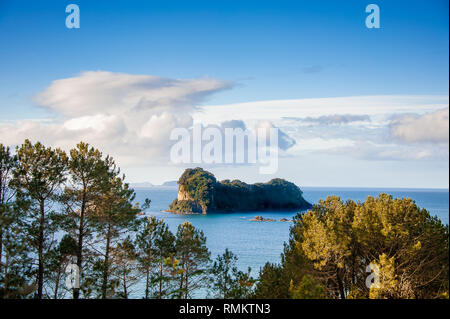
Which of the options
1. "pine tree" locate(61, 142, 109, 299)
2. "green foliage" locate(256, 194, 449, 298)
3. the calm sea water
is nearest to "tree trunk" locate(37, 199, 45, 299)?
"pine tree" locate(61, 142, 109, 299)

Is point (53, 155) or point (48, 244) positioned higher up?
point (53, 155)

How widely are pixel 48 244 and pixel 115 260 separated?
2.24 m

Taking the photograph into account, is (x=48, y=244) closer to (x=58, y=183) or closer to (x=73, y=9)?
(x=58, y=183)

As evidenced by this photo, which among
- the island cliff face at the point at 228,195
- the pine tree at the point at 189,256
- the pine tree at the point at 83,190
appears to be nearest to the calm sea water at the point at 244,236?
the island cliff face at the point at 228,195

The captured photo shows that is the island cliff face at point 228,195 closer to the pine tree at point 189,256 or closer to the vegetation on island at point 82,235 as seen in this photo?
the pine tree at point 189,256

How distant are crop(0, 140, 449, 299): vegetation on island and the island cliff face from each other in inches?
2228

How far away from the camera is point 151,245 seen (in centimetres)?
1322

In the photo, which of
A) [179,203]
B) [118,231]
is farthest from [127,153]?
[179,203]

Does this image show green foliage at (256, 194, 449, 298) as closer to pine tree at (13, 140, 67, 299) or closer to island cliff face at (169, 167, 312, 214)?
pine tree at (13, 140, 67, 299)

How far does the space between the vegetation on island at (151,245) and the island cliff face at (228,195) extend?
186 feet

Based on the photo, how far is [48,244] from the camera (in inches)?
473

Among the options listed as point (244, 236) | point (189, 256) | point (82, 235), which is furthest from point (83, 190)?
point (244, 236)

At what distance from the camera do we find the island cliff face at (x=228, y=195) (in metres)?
71.2

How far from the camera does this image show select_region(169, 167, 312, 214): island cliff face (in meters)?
71.2
